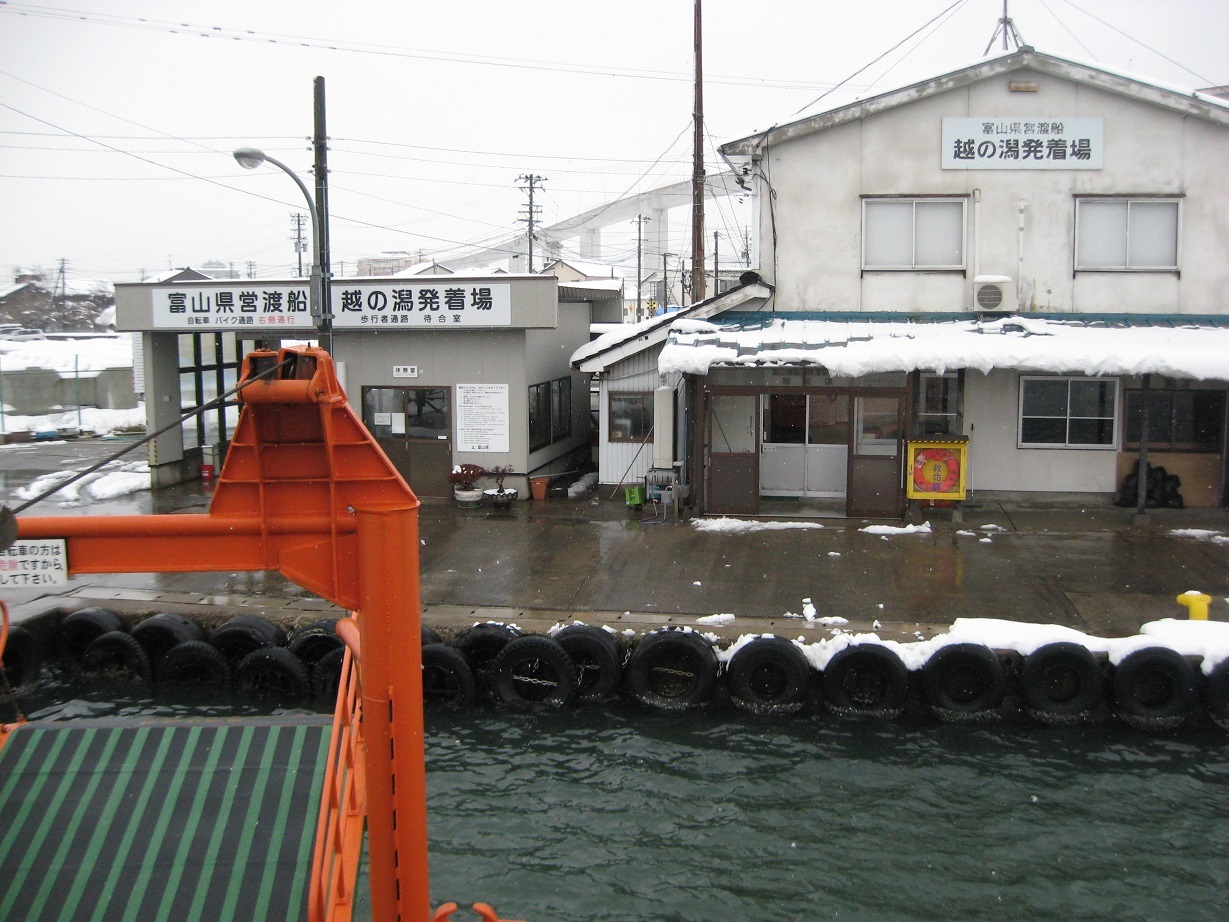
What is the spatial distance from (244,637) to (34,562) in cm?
754

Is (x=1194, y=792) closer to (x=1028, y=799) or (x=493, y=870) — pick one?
(x=1028, y=799)

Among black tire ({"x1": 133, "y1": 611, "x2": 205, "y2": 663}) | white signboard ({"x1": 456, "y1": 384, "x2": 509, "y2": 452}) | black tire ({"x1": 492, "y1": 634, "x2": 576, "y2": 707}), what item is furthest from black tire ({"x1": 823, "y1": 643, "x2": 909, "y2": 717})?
white signboard ({"x1": 456, "y1": 384, "x2": 509, "y2": 452})

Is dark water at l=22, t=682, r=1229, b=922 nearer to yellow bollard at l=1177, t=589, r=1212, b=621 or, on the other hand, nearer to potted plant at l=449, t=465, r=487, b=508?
yellow bollard at l=1177, t=589, r=1212, b=621

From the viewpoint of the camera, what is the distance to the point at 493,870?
8.56 metres

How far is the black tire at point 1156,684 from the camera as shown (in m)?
10.9

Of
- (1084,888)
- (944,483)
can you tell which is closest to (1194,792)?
(1084,888)

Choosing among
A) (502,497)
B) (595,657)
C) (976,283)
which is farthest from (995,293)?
(595,657)

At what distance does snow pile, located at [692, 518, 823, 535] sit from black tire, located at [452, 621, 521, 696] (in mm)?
5533

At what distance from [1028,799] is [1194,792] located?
5.26 feet

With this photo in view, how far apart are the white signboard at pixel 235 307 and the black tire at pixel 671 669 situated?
11.1 metres

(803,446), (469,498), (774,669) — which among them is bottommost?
(774,669)

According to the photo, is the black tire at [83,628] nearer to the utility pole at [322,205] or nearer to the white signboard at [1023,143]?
the utility pole at [322,205]

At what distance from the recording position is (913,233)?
717 inches

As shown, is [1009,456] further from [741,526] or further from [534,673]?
[534,673]
